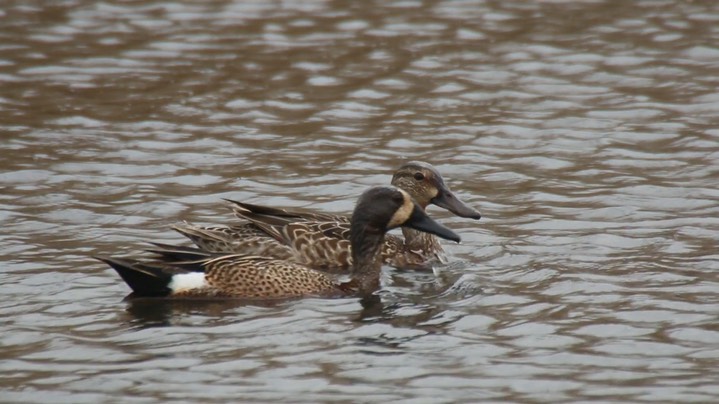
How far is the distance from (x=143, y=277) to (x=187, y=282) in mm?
334

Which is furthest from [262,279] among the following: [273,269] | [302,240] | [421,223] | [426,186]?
[426,186]

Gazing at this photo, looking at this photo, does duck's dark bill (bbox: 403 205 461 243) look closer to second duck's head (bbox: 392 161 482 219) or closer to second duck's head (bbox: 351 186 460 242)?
second duck's head (bbox: 351 186 460 242)

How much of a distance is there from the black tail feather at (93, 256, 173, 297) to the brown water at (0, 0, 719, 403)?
0.15 m

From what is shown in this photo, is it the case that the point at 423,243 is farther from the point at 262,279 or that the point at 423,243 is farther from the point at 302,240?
the point at 262,279

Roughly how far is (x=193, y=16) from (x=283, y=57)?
83.0 inches

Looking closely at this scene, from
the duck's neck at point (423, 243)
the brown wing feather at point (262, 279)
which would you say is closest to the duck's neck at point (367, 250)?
the brown wing feather at point (262, 279)

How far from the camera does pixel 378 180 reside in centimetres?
1278

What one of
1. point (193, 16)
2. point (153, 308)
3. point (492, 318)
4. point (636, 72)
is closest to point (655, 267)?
point (492, 318)

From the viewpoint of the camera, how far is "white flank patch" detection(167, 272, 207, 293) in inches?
391

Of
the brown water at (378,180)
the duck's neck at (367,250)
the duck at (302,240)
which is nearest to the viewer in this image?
the brown water at (378,180)

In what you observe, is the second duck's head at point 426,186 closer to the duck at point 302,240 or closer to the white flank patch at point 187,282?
the duck at point 302,240

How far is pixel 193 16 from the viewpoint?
18.0 metres

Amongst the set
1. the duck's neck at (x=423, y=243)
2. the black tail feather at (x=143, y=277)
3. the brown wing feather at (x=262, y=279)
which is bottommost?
the duck's neck at (x=423, y=243)

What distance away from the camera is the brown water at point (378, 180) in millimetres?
8398
